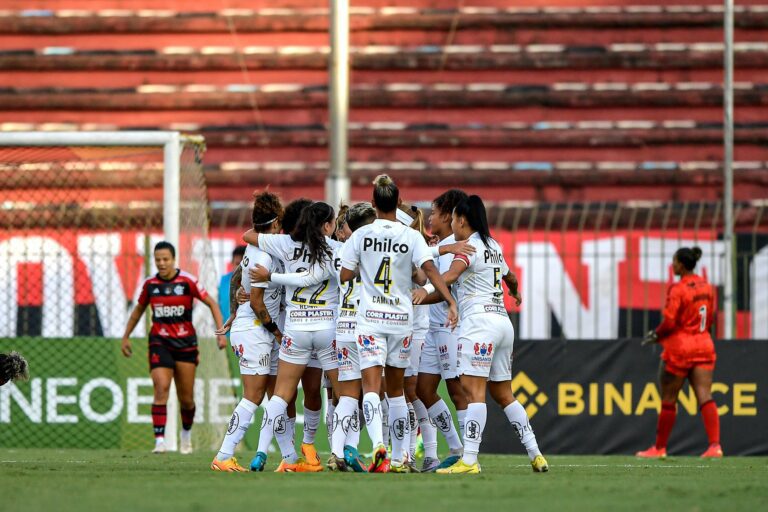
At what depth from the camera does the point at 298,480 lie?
318 inches

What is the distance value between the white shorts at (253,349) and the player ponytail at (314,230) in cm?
70

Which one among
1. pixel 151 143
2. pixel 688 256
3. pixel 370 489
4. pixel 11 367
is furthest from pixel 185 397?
pixel 370 489

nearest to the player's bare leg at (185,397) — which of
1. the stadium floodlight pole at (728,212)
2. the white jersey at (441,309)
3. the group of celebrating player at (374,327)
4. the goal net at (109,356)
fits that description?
the goal net at (109,356)

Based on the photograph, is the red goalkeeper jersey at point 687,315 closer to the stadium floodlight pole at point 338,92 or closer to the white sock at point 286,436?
the stadium floodlight pole at point 338,92

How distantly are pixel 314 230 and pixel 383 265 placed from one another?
2.04ft

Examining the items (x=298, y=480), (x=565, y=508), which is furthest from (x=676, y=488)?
(x=298, y=480)

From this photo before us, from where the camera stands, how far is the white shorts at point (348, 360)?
914cm

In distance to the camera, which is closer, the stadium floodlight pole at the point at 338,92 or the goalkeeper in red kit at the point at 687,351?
the goalkeeper in red kit at the point at 687,351

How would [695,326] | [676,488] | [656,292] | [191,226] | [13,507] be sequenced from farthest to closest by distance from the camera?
[656,292] < [191,226] < [695,326] < [676,488] < [13,507]

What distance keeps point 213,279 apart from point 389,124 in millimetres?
6121

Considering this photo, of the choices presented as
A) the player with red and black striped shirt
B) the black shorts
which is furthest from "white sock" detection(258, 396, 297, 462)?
the black shorts

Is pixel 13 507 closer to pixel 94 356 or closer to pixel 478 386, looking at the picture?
pixel 478 386

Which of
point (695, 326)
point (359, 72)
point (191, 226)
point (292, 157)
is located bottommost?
point (695, 326)

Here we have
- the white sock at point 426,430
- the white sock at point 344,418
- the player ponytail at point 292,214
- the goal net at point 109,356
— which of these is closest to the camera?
the white sock at point 344,418
